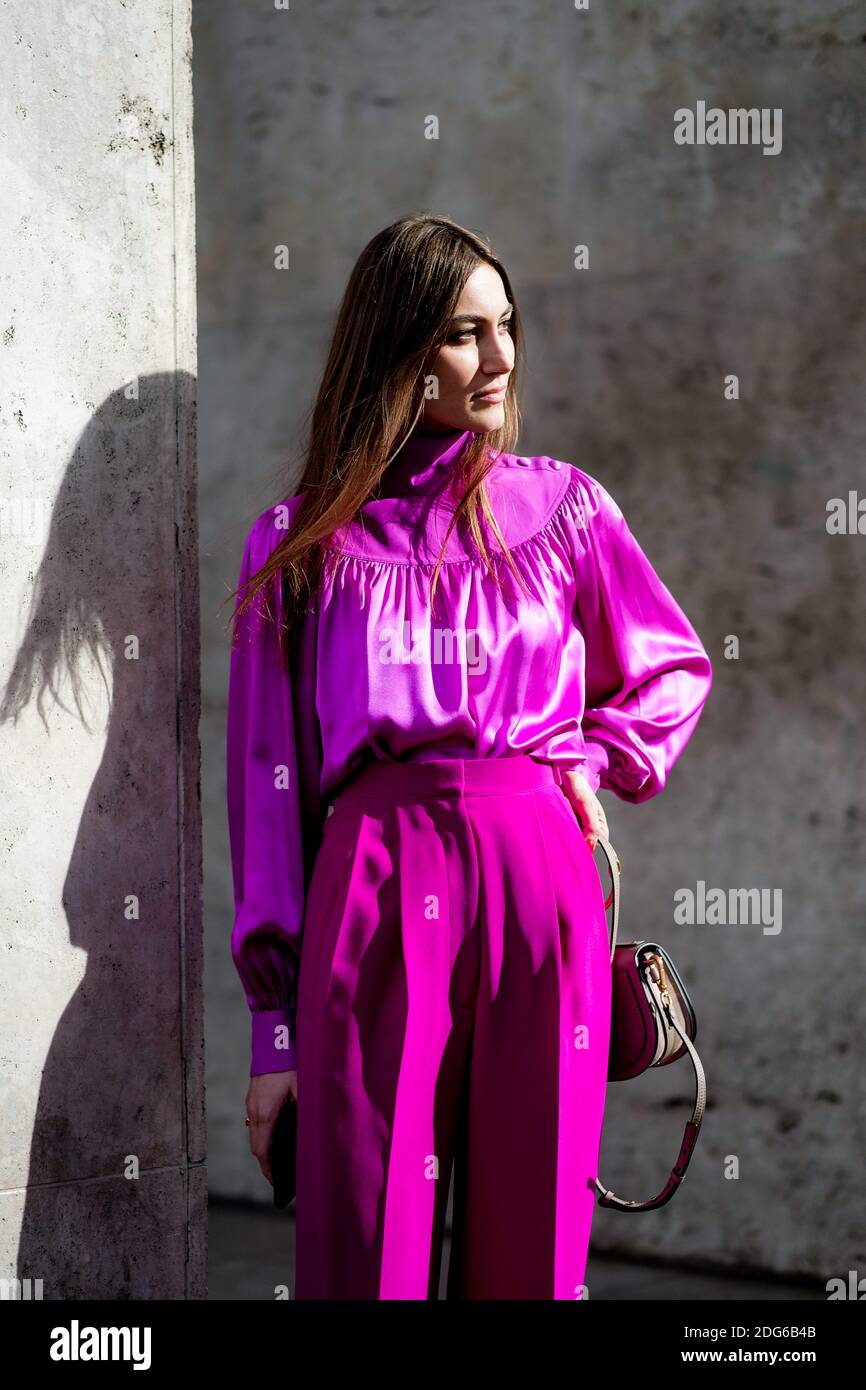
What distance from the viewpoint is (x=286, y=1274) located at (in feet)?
14.8

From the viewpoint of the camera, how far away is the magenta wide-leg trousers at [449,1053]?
7.13 feet

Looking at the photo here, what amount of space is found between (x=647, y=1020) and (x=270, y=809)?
0.61 metres

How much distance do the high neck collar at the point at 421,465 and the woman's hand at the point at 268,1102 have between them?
85 cm

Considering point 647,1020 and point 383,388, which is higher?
point 383,388

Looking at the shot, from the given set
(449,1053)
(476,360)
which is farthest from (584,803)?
(476,360)

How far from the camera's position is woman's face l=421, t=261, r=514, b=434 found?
7.72 feet

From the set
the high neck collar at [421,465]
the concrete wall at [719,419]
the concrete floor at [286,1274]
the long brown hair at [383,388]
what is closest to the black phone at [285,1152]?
the long brown hair at [383,388]

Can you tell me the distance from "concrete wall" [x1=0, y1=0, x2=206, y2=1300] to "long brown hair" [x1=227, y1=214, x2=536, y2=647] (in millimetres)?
335

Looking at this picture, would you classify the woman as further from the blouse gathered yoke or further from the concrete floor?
the concrete floor

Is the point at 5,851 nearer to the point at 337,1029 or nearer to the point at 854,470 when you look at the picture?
the point at 337,1029

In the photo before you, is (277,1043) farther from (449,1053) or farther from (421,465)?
(421,465)

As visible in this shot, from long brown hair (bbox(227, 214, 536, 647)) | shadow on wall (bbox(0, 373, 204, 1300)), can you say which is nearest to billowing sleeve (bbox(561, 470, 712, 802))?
long brown hair (bbox(227, 214, 536, 647))

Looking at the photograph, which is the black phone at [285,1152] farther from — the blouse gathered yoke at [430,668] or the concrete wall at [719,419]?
the concrete wall at [719,419]

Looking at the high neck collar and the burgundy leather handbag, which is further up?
the high neck collar
